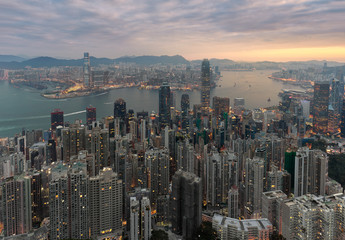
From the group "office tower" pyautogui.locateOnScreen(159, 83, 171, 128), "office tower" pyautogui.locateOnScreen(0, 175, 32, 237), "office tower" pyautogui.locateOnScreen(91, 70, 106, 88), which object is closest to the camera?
"office tower" pyautogui.locateOnScreen(0, 175, 32, 237)

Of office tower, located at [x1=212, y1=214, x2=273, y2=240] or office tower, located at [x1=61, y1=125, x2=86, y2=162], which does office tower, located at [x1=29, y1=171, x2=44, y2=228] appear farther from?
office tower, located at [x1=212, y1=214, x2=273, y2=240]

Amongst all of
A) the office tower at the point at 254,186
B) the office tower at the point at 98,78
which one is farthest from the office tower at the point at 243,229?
the office tower at the point at 98,78

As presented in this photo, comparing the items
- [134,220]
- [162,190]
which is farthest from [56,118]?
[134,220]

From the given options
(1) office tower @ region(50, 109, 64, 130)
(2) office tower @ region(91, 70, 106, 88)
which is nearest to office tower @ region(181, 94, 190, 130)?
(2) office tower @ region(91, 70, 106, 88)

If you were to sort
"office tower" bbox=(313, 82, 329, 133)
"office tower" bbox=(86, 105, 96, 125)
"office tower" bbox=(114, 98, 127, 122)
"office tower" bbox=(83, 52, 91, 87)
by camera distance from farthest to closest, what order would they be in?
"office tower" bbox=(83, 52, 91, 87), "office tower" bbox=(313, 82, 329, 133), "office tower" bbox=(114, 98, 127, 122), "office tower" bbox=(86, 105, 96, 125)

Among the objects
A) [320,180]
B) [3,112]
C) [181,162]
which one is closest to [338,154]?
[320,180]

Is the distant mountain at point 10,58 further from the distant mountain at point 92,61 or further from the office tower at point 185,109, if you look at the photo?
the office tower at point 185,109
